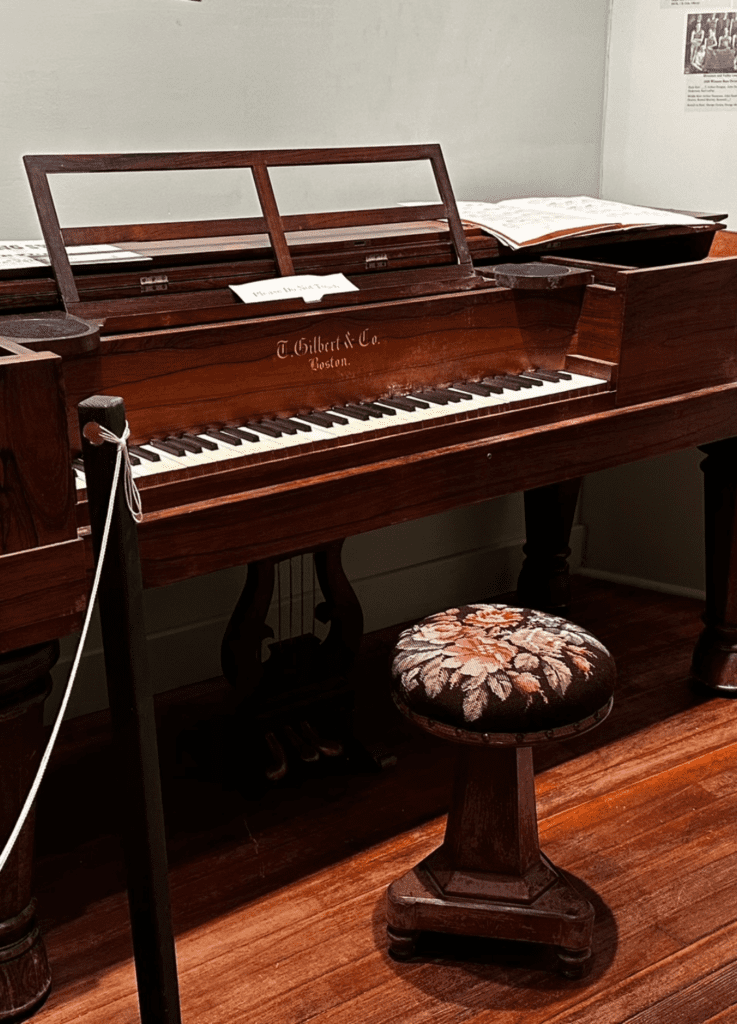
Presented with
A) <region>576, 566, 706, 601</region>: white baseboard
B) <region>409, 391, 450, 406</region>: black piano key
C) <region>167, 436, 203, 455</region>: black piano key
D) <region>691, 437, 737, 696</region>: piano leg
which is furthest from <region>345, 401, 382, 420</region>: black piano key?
<region>576, 566, 706, 601</region>: white baseboard

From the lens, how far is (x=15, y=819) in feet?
5.87

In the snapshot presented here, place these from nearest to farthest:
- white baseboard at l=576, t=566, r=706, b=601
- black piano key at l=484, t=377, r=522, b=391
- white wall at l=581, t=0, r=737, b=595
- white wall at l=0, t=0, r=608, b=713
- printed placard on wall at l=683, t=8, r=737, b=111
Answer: black piano key at l=484, t=377, r=522, b=391, white wall at l=0, t=0, r=608, b=713, printed placard on wall at l=683, t=8, r=737, b=111, white wall at l=581, t=0, r=737, b=595, white baseboard at l=576, t=566, r=706, b=601

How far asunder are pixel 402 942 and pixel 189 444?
0.92 metres

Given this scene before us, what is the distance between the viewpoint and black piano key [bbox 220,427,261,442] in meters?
2.01

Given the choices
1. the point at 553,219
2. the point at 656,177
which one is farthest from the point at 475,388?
the point at 656,177

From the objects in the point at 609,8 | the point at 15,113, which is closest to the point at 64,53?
the point at 15,113

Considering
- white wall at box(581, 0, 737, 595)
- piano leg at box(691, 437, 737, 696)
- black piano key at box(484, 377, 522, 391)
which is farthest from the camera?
white wall at box(581, 0, 737, 595)

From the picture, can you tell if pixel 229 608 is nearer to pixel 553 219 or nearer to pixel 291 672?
pixel 291 672

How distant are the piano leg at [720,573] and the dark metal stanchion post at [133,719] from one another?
5.61 ft

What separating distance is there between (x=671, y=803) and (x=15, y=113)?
1990mm

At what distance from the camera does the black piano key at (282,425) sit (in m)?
2.06

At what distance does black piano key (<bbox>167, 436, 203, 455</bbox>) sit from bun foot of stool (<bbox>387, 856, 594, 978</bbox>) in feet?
2.68

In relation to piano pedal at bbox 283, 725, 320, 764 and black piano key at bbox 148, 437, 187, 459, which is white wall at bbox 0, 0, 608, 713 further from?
black piano key at bbox 148, 437, 187, 459

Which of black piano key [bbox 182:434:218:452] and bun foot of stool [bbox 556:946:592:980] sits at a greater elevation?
black piano key [bbox 182:434:218:452]
